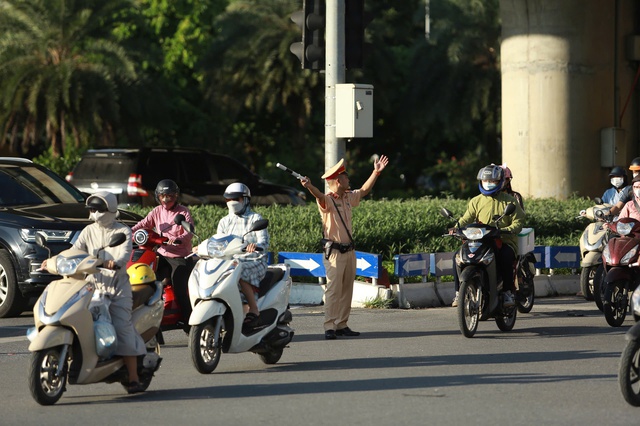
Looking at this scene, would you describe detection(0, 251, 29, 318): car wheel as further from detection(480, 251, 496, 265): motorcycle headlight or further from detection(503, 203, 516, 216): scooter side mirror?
detection(503, 203, 516, 216): scooter side mirror

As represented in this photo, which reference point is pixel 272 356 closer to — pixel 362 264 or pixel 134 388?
pixel 134 388

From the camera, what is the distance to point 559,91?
22.3 m

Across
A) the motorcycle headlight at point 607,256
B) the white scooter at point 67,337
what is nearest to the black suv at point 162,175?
the motorcycle headlight at point 607,256

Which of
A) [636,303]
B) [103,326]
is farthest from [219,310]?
[636,303]

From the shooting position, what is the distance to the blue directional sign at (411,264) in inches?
609

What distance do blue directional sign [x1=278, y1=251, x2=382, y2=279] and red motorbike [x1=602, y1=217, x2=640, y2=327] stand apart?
115 inches

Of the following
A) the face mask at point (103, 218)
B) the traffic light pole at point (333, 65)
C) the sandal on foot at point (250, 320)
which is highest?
the traffic light pole at point (333, 65)

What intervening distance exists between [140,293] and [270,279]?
65.0 inches

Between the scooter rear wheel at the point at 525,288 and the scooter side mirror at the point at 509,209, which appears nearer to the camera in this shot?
the scooter side mirror at the point at 509,209

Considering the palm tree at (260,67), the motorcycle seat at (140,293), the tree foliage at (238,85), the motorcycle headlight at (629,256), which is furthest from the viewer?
the palm tree at (260,67)

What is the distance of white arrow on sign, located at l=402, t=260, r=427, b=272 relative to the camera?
1559 cm

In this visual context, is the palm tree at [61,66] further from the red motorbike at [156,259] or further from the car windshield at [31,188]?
the red motorbike at [156,259]

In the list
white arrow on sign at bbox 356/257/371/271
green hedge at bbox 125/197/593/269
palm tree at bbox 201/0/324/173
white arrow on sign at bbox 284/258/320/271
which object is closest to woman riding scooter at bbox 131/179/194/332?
white arrow on sign at bbox 356/257/371/271

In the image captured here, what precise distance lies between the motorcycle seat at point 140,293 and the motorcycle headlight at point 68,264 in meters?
→ 0.76
